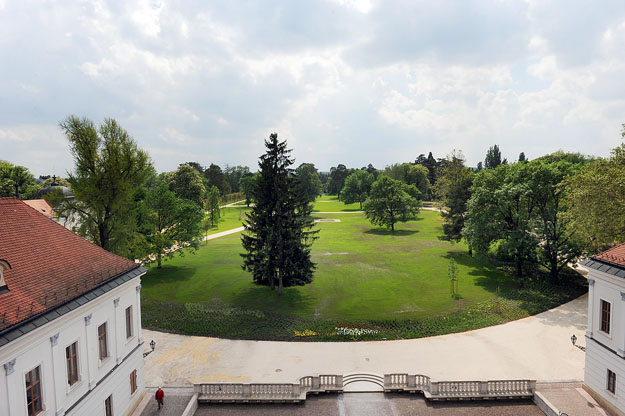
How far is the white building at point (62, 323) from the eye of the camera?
12359mm

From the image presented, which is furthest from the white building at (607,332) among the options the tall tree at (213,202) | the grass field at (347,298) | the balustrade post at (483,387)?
the tall tree at (213,202)

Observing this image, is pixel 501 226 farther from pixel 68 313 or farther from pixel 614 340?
pixel 68 313

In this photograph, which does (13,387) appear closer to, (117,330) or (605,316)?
(117,330)

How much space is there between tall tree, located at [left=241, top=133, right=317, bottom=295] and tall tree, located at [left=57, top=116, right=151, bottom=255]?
11.2 meters

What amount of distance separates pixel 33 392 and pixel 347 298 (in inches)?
1082

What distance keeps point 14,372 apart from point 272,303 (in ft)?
81.5

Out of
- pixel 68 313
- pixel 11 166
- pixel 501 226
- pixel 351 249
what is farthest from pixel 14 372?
pixel 11 166

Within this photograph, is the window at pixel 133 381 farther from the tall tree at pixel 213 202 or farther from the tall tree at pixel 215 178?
the tall tree at pixel 215 178

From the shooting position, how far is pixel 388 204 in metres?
78.4

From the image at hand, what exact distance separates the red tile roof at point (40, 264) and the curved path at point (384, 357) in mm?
8946

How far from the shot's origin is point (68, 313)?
1439 cm

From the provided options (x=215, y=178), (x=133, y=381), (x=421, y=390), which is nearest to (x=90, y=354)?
(x=133, y=381)

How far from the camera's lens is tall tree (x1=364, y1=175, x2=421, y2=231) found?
256 feet

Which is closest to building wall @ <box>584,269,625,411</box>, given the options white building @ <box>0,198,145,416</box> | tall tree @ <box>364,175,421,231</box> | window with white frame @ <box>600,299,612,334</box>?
window with white frame @ <box>600,299,612,334</box>
